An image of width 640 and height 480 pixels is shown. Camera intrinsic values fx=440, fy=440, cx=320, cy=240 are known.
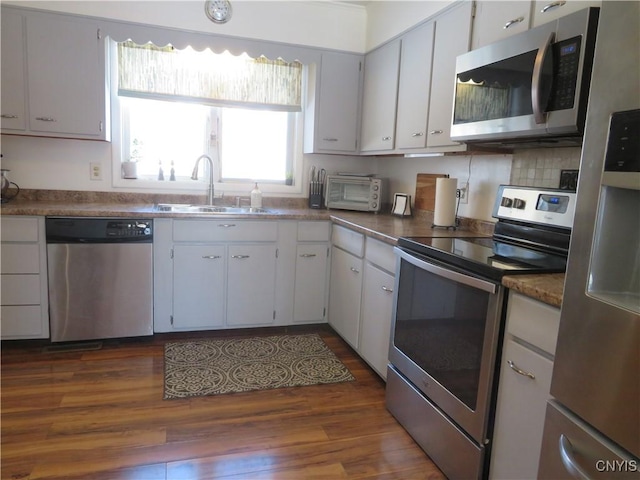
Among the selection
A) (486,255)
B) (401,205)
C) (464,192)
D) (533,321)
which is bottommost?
(533,321)

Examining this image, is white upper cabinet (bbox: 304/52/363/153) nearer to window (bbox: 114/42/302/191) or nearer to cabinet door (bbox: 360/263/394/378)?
window (bbox: 114/42/302/191)

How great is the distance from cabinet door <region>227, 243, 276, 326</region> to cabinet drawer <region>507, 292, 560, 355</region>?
1.96m

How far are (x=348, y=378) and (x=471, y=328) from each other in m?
1.16

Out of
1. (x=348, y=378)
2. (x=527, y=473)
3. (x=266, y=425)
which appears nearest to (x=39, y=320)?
(x=266, y=425)

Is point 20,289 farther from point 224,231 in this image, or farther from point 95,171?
point 224,231

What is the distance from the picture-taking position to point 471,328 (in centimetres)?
164

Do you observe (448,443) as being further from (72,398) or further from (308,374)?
(72,398)

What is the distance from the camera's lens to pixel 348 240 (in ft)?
9.59

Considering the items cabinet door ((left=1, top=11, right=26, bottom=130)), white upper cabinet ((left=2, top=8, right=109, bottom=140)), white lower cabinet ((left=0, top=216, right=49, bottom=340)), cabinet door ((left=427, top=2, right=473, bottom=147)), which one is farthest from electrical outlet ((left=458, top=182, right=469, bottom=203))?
cabinet door ((left=1, top=11, right=26, bottom=130))

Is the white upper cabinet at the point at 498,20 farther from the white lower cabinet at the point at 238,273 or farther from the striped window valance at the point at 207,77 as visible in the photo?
the striped window valance at the point at 207,77

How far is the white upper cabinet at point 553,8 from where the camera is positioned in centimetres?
159

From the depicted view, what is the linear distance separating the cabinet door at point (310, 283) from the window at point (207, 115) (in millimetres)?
778

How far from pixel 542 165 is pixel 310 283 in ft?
5.78

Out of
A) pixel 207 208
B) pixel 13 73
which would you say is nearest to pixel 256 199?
pixel 207 208
